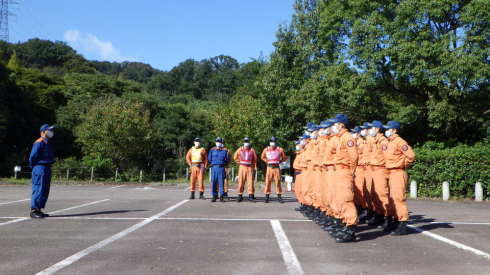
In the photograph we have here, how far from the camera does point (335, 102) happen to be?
1012 inches

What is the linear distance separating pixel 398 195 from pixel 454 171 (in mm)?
11325

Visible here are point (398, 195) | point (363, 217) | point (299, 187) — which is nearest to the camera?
point (398, 195)

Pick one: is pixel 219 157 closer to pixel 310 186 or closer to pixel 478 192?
pixel 310 186

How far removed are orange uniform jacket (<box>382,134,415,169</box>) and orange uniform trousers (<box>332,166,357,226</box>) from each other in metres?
1.48

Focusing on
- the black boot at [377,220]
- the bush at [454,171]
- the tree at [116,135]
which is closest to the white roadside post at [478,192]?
the bush at [454,171]

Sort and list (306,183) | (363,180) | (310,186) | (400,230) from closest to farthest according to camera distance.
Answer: (400,230)
(363,180)
(310,186)
(306,183)

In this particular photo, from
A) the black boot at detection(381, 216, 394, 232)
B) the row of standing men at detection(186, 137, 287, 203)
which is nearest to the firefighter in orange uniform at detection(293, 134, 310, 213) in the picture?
the row of standing men at detection(186, 137, 287, 203)

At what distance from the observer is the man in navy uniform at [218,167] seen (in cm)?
1556

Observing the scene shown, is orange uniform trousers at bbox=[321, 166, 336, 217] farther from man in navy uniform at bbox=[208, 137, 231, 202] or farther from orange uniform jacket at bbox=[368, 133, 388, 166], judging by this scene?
man in navy uniform at bbox=[208, 137, 231, 202]

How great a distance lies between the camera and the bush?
18750 millimetres

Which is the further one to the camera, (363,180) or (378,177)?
(363,180)

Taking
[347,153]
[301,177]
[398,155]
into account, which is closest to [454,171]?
[301,177]

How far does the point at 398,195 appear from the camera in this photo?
30.6 feet

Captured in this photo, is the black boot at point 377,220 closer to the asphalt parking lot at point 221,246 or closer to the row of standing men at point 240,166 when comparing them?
the asphalt parking lot at point 221,246
